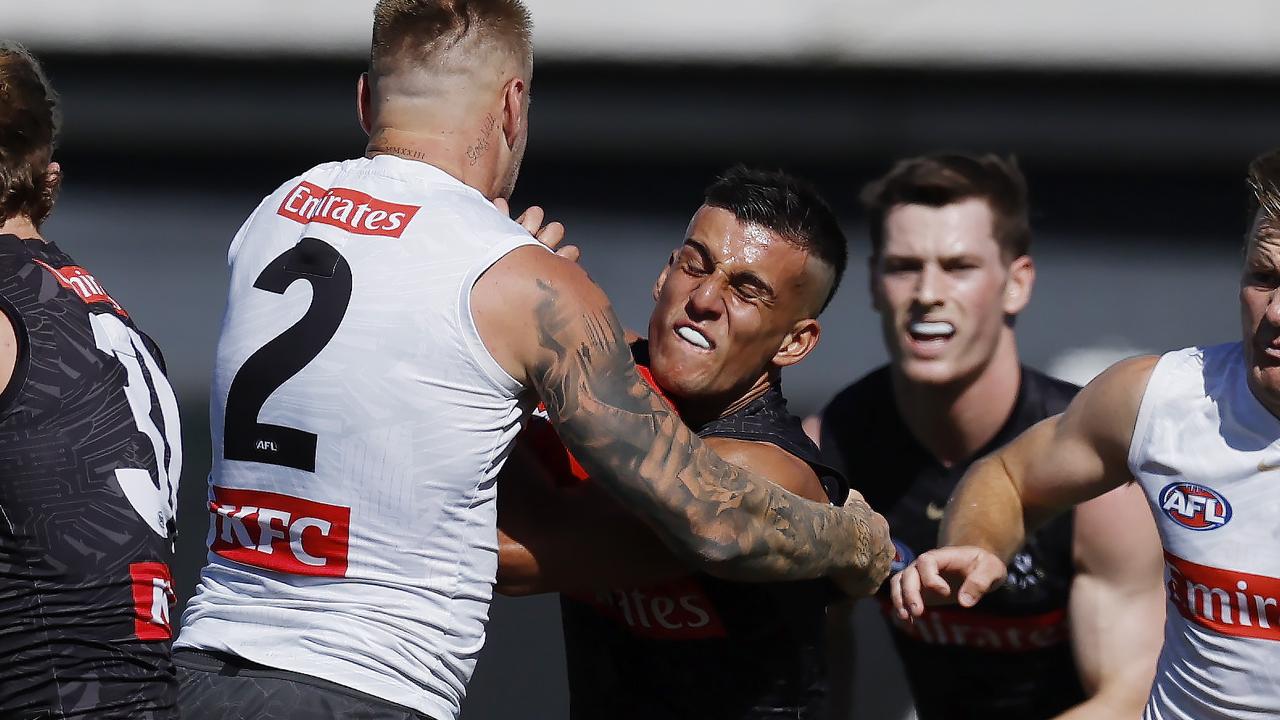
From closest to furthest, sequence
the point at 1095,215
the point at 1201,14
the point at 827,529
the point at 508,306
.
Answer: the point at 508,306 < the point at 827,529 < the point at 1201,14 < the point at 1095,215

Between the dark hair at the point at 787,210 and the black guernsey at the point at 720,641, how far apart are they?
Result: 40 centimetres

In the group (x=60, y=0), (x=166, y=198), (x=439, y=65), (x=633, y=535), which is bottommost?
(x=166, y=198)

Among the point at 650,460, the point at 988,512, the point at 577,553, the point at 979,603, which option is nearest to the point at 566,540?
the point at 577,553

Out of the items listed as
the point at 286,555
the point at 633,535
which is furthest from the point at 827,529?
the point at 286,555

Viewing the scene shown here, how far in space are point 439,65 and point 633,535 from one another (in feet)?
3.04

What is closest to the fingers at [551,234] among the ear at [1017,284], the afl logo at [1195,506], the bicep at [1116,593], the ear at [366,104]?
the ear at [366,104]

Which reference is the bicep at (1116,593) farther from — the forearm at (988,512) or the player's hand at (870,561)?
the player's hand at (870,561)

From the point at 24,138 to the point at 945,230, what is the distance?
289 centimetres

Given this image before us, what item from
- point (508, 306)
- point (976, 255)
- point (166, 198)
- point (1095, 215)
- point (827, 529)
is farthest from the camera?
point (166, 198)

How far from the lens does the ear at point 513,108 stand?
8.33 feet

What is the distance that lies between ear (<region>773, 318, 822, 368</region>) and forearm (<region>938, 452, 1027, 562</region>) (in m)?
0.52

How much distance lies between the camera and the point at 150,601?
2.42 meters

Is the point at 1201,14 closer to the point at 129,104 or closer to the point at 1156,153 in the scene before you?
the point at 1156,153

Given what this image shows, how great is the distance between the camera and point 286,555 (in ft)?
7.57
